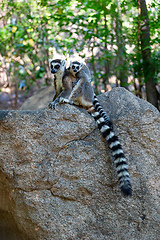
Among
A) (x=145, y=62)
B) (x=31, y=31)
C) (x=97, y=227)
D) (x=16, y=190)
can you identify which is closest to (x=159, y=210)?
(x=97, y=227)

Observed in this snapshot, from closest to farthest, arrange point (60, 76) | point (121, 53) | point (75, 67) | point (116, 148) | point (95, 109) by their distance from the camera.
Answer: point (116, 148), point (95, 109), point (60, 76), point (75, 67), point (121, 53)

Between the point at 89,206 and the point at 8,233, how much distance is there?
3.44 ft

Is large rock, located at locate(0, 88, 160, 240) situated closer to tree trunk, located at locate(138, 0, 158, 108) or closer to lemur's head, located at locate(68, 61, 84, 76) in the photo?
lemur's head, located at locate(68, 61, 84, 76)

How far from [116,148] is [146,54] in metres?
3.73

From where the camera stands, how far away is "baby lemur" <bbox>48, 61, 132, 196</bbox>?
290 cm

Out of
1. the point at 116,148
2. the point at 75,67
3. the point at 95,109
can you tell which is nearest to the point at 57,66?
the point at 75,67

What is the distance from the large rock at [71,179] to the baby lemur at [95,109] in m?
0.13

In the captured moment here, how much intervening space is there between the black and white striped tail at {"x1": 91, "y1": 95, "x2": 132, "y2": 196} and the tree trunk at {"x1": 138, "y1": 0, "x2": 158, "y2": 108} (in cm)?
309

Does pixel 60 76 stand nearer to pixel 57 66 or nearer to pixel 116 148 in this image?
pixel 57 66

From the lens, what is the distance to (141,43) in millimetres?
6039

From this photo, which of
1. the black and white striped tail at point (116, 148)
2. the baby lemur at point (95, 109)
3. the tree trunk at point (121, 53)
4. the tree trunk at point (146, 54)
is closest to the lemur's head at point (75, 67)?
the baby lemur at point (95, 109)

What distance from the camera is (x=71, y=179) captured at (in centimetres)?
Result: 300

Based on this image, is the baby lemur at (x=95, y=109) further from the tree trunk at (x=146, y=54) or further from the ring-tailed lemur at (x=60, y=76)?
the tree trunk at (x=146, y=54)

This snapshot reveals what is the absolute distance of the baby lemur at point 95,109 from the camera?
2.90m
